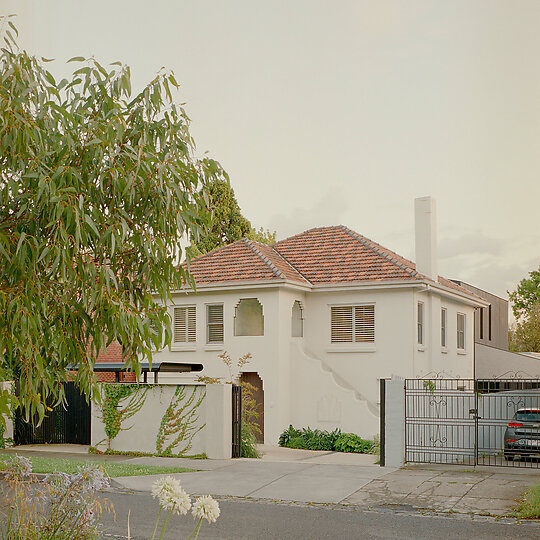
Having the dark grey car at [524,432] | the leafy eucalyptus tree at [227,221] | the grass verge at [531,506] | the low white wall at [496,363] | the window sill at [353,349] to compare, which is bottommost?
the grass verge at [531,506]

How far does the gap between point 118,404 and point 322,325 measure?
8897 millimetres

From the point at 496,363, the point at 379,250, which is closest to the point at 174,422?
the point at 379,250

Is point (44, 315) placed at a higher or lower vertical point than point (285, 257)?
lower

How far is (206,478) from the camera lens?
623 inches

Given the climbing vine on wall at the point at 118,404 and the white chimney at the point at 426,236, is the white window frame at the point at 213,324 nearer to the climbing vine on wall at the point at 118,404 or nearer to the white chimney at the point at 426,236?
the climbing vine on wall at the point at 118,404

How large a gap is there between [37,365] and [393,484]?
1087 centimetres

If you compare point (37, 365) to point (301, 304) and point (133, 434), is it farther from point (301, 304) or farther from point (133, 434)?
point (301, 304)

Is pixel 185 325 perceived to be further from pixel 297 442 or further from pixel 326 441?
pixel 326 441

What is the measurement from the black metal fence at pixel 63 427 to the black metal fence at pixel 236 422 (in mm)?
5108

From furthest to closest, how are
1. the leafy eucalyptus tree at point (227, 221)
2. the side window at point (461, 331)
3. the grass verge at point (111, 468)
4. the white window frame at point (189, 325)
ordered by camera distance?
the leafy eucalyptus tree at point (227, 221) < the side window at point (461, 331) < the white window frame at point (189, 325) < the grass verge at point (111, 468)

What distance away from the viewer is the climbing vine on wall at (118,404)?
20656mm

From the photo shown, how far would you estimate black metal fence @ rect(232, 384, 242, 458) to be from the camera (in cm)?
1972

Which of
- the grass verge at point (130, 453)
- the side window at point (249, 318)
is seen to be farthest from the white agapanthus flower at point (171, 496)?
the side window at point (249, 318)

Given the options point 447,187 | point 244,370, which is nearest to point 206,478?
point 244,370
